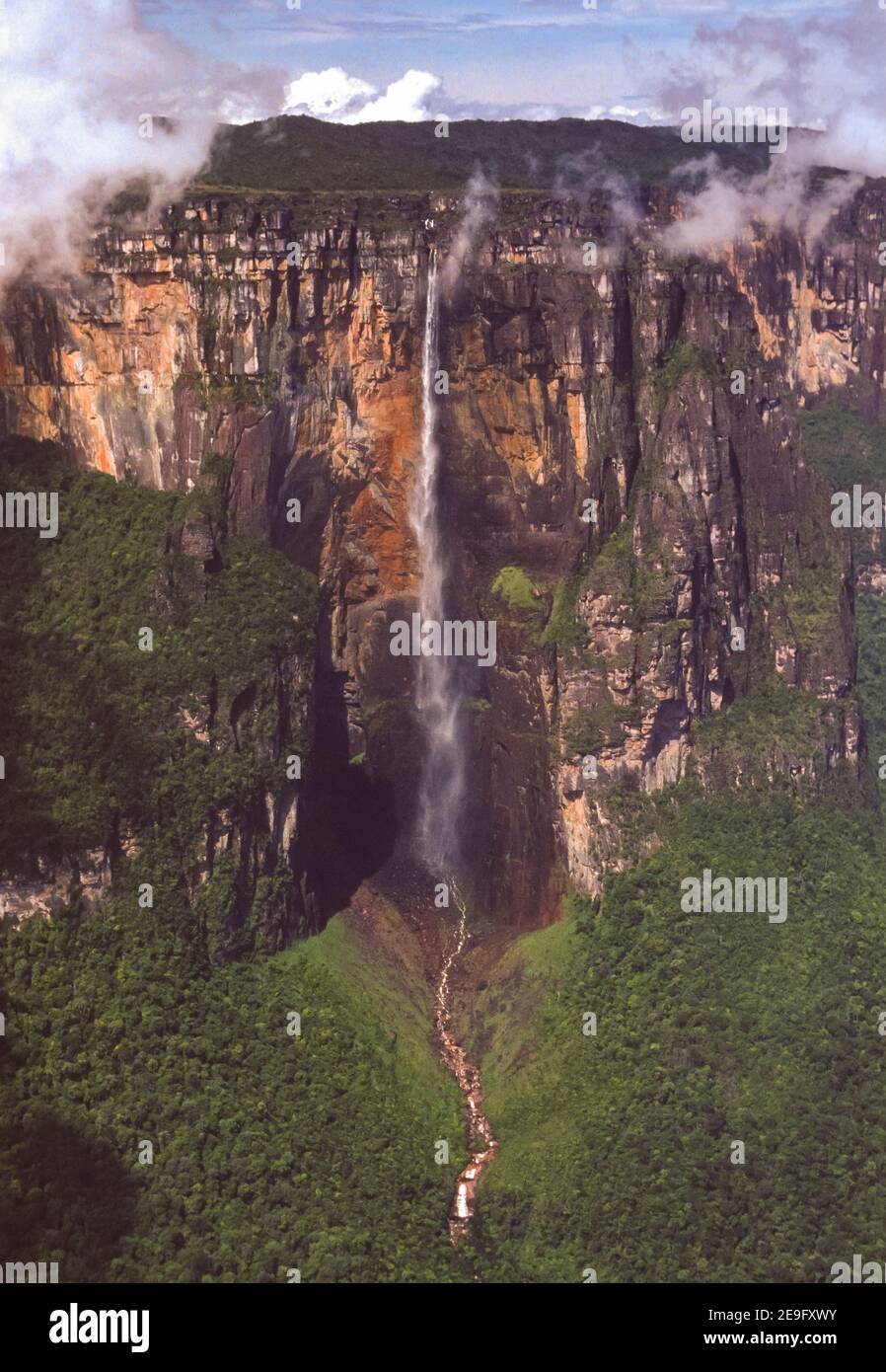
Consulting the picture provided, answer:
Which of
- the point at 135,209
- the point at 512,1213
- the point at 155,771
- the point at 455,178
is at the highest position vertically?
the point at 455,178

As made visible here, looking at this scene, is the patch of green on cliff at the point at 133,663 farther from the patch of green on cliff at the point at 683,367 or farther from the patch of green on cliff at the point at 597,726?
the patch of green on cliff at the point at 683,367

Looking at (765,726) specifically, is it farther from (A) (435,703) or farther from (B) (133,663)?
(B) (133,663)

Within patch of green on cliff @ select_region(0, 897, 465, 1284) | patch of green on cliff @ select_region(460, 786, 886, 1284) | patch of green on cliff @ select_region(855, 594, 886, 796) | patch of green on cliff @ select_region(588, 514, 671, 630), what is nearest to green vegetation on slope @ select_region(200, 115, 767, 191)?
patch of green on cliff @ select_region(588, 514, 671, 630)

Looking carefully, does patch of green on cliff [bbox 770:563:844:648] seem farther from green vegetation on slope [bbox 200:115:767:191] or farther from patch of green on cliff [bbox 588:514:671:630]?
green vegetation on slope [bbox 200:115:767:191]

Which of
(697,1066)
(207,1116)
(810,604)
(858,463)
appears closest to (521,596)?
(810,604)

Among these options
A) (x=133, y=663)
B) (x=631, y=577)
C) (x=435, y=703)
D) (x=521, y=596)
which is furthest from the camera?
(x=435, y=703)

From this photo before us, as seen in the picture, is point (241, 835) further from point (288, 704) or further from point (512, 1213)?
point (512, 1213)

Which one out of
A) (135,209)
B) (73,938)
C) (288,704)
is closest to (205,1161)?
(73,938)
